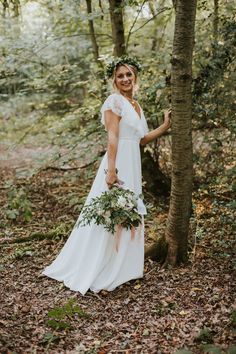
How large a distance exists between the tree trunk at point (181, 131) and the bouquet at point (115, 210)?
19.3 inches

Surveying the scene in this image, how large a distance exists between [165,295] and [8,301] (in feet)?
5.14

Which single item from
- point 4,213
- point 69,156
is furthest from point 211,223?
point 4,213

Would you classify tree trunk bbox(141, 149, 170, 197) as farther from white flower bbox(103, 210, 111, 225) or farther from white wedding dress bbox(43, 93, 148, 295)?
white flower bbox(103, 210, 111, 225)

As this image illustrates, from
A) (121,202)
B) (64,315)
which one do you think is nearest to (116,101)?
(121,202)

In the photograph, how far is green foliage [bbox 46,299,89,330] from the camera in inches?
140

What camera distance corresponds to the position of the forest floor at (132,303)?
3.30 metres

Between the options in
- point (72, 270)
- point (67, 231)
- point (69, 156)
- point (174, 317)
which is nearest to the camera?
point (174, 317)

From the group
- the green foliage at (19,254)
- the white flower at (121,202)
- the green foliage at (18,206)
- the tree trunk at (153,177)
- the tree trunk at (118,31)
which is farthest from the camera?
the tree trunk at (153,177)

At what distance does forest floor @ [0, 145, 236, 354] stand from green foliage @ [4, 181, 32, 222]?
1.51 feet

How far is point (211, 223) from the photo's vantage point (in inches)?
215

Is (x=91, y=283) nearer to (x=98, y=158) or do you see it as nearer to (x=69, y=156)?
(x=98, y=158)

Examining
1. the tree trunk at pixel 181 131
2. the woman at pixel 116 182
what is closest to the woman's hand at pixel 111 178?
the woman at pixel 116 182

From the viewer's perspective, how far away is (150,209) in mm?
6160

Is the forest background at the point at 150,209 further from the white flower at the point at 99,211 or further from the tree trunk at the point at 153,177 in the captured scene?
the white flower at the point at 99,211
